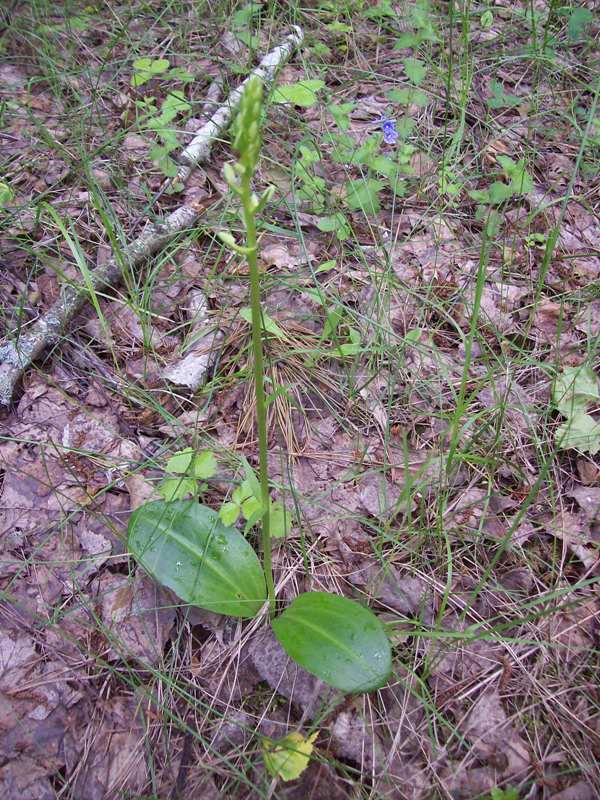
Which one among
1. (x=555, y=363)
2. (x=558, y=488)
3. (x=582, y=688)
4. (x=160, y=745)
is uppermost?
(x=555, y=363)

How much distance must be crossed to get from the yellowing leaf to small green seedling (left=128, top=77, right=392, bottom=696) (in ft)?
0.06

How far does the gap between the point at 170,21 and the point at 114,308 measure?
2043 millimetres

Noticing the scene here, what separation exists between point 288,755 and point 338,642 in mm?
300

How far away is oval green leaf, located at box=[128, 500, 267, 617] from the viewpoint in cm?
161

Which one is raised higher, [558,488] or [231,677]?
[558,488]

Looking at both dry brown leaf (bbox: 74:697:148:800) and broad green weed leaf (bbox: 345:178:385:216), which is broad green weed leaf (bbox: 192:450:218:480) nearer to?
dry brown leaf (bbox: 74:697:148:800)

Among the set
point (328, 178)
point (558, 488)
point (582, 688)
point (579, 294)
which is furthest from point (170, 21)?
point (582, 688)

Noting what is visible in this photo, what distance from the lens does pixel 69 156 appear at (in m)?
2.69

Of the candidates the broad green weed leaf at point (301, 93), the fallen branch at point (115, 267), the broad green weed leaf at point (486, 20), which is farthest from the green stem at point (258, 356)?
the broad green weed leaf at point (486, 20)

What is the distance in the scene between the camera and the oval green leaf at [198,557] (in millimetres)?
1607

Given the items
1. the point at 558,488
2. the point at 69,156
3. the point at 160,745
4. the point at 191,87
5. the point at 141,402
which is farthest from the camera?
the point at 191,87

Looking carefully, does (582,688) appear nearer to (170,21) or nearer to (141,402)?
(141,402)

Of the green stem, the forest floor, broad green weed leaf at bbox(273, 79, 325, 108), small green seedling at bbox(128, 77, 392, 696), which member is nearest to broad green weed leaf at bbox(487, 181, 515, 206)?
the forest floor

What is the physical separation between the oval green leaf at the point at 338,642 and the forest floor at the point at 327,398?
15 centimetres
